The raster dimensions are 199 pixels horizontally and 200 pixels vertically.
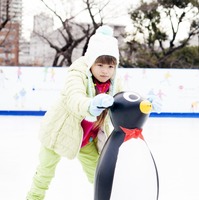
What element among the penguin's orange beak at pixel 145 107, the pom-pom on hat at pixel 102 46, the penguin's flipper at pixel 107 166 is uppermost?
the pom-pom on hat at pixel 102 46

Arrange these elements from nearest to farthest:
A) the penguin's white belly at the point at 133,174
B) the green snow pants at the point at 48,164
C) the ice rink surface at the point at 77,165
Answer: the penguin's white belly at the point at 133,174 < the green snow pants at the point at 48,164 < the ice rink surface at the point at 77,165

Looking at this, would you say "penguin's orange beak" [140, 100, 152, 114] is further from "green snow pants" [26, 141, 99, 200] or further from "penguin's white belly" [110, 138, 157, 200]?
"green snow pants" [26, 141, 99, 200]

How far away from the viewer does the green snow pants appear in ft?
5.70

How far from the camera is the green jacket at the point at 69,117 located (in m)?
1.49

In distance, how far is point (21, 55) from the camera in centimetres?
1056

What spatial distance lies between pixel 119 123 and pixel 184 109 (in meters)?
5.06

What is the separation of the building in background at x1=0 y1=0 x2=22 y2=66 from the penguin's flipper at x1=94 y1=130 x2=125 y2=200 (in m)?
9.01

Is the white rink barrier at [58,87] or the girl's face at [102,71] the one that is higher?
the girl's face at [102,71]

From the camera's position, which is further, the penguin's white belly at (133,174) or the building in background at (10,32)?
the building in background at (10,32)

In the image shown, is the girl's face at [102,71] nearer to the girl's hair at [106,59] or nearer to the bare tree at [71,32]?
the girl's hair at [106,59]

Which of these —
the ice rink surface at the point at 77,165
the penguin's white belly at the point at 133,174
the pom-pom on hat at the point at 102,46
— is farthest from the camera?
the ice rink surface at the point at 77,165

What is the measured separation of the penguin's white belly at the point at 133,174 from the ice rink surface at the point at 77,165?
2cm

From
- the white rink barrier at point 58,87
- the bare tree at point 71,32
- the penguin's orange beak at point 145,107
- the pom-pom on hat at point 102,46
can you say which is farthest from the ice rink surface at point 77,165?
the bare tree at point 71,32

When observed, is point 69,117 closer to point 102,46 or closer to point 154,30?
point 102,46
